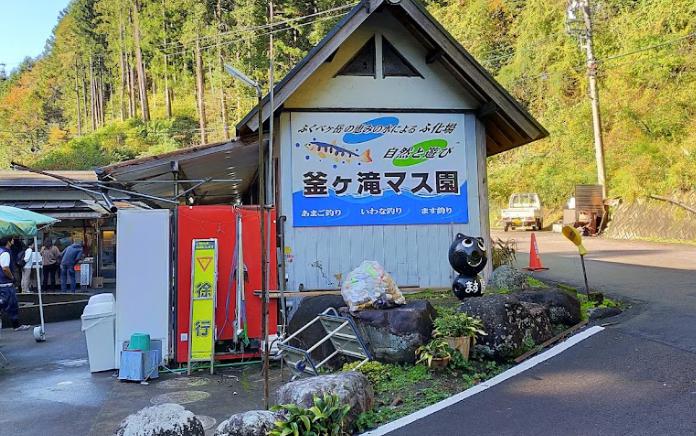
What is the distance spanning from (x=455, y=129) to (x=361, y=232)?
8.35 feet

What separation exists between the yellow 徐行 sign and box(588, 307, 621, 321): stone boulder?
569 cm

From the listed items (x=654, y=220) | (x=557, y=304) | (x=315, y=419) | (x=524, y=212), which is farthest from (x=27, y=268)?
(x=524, y=212)

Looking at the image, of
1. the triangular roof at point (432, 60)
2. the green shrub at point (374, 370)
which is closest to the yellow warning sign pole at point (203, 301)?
the triangular roof at point (432, 60)

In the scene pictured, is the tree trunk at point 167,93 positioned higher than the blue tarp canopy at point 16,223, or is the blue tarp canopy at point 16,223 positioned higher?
the tree trunk at point 167,93

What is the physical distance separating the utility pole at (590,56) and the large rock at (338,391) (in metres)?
25.3

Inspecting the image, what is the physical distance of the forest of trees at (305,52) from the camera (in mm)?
25766

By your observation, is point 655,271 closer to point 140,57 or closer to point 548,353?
point 548,353

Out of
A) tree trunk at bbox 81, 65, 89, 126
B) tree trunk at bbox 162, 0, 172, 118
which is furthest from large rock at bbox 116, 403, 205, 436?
tree trunk at bbox 81, 65, 89, 126

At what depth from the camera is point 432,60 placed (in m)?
10.1

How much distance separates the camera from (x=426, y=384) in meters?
6.36

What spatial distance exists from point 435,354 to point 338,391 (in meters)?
1.68

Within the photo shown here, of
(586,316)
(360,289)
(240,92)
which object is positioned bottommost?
(586,316)

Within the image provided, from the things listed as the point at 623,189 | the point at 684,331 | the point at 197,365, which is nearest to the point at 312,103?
the point at 197,365

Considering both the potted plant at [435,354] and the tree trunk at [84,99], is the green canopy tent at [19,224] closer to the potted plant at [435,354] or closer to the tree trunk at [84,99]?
the potted plant at [435,354]
